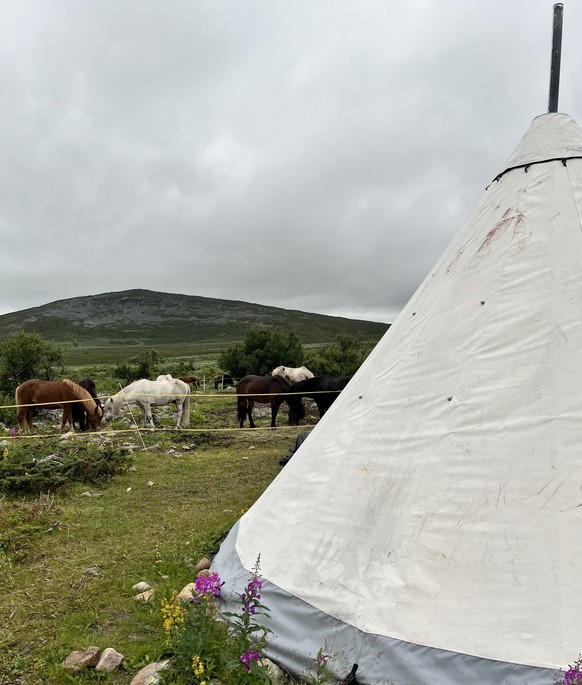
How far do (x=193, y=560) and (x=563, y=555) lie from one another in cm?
385

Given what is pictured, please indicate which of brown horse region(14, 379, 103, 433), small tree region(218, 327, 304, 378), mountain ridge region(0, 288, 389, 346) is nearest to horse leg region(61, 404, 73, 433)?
brown horse region(14, 379, 103, 433)

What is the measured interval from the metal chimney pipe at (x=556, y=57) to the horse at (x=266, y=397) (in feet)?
38.3

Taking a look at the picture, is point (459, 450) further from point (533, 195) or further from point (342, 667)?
point (533, 195)

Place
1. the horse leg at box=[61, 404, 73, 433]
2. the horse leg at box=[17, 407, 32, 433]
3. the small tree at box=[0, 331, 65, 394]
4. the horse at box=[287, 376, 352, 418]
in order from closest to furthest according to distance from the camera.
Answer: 1. the horse leg at box=[17, 407, 32, 433]
2. the horse leg at box=[61, 404, 73, 433]
3. the horse at box=[287, 376, 352, 418]
4. the small tree at box=[0, 331, 65, 394]

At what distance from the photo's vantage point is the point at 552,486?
2.93 meters

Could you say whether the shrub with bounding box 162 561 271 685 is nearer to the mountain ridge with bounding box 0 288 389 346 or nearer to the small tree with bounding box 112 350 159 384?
the small tree with bounding box 112 350 159 384

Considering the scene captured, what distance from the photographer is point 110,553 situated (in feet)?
17.6

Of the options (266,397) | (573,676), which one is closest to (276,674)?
(573,676)

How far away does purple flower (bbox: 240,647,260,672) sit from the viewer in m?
2.86

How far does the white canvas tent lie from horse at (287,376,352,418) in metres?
10.5

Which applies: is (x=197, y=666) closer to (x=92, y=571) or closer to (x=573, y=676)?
(x=573, y=676)

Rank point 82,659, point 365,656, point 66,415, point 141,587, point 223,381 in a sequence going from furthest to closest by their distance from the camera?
1. point 223,381
2. point 66,415
3. point 141,587
4. point 82,659
5. point 365,656

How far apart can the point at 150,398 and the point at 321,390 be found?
19.1 ft

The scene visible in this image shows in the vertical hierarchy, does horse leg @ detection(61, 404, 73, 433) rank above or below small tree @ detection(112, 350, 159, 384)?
below
